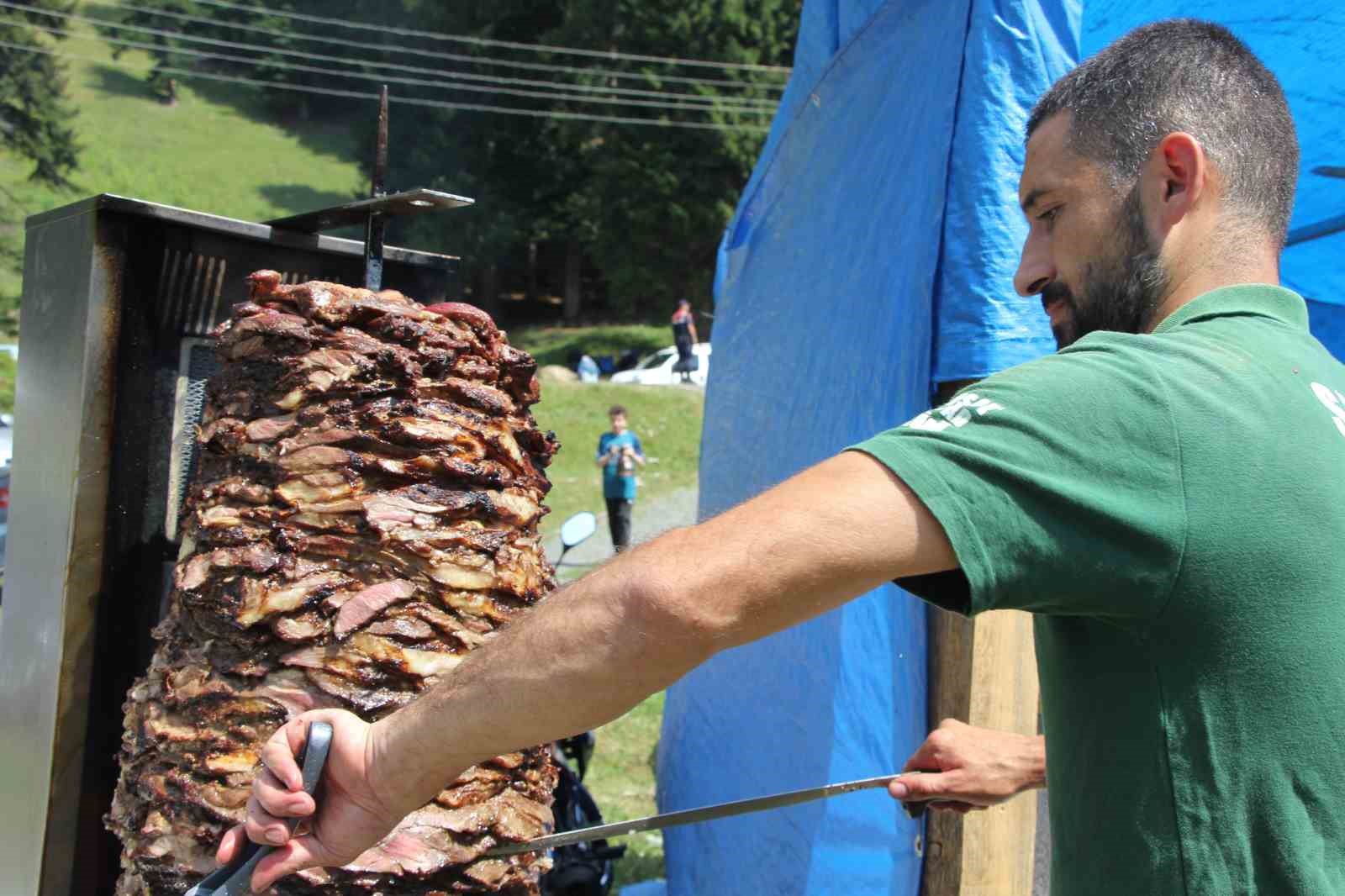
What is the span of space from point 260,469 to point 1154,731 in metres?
1.43

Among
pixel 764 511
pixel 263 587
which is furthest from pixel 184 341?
pixel 764 511

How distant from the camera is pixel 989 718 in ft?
9.23

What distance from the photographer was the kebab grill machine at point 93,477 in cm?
243

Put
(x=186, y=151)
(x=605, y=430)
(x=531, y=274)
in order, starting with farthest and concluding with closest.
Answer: (x=186, y=151) → (x=531, y=274) → (x=605, y=430)

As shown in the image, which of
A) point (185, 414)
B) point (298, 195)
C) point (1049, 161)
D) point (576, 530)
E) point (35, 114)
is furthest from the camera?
point (298, 195)

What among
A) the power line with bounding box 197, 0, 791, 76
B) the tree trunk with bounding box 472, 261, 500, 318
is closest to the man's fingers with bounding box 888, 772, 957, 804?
the power line with bounding box 197, 0, 791, 76

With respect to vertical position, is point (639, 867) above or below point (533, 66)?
below

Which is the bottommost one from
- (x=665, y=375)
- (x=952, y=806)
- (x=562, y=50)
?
(x=665, y=375)

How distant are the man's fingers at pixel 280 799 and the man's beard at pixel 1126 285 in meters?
1.16

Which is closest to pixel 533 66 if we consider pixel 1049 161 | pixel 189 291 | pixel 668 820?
pixel 189 291

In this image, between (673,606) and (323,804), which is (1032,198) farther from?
(323,804)

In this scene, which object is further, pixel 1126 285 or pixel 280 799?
pixel 1126 285

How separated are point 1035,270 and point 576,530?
185 inches

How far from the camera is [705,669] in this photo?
463cm
